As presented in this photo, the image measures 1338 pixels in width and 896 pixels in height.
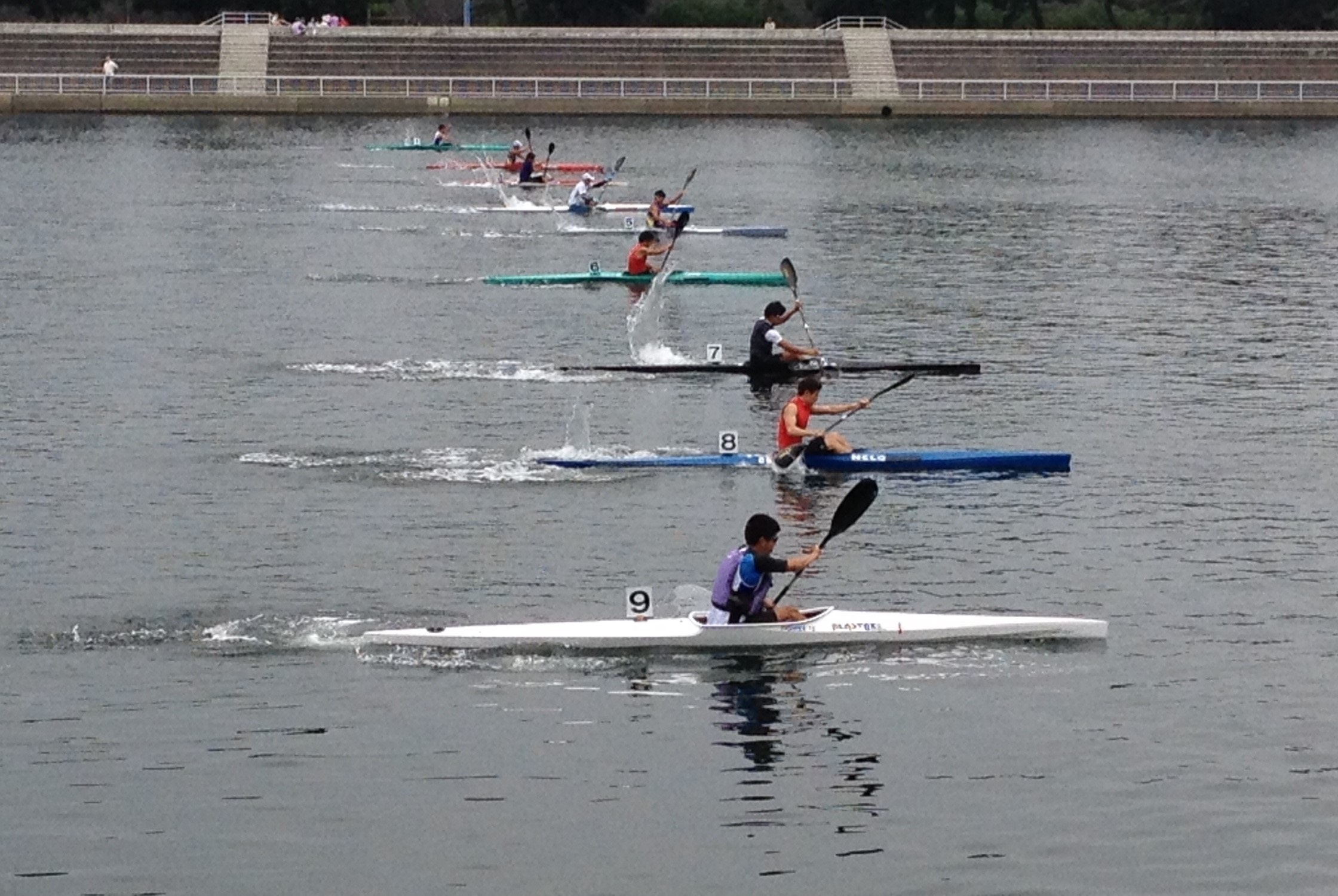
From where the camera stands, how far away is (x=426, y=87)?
109688 millimetres

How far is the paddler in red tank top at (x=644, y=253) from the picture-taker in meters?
53.4

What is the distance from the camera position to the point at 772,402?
39.2m

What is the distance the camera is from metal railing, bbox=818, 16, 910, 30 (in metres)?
115

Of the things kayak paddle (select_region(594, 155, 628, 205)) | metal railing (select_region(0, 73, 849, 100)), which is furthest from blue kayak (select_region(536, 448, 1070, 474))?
metal railing (select_region(0, 73, 849, 100))

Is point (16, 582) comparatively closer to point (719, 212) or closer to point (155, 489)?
point (155, 489)

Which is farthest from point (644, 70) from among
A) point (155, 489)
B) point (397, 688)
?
point (397, 688)

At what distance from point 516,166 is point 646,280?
28424 mm

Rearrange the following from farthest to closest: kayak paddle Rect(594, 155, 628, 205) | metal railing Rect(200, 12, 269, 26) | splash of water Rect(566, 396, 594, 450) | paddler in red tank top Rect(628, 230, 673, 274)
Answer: metal railing Rect(200, 12, 269, 26)
kayak paddle Rect(594, 155, 628, 205)
paddler in red tank top Rect(628, 230, 673, 274)
splash of water Rect(566, 396, 594, 450)

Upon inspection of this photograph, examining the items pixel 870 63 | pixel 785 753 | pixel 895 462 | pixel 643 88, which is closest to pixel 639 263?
pixel 895 462

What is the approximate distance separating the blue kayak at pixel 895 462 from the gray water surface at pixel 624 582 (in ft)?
1.13

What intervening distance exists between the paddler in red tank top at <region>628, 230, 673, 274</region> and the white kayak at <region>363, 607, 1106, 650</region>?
28725 millimetres

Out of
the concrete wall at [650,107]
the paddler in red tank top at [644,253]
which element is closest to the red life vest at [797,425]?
the paddler in red tank top at [644,253]

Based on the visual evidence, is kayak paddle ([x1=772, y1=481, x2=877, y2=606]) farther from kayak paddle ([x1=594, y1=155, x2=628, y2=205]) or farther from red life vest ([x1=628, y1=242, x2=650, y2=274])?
kayak paddle ([x1=594, y1=155, x2=628, y2=205])

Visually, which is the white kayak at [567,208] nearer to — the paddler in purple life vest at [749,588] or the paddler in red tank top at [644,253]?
the paddler in red tank top at [644,253]
